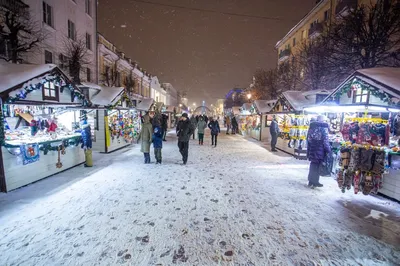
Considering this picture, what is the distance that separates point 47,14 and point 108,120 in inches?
461

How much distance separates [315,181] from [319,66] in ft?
40.4

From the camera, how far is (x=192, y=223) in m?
3.79

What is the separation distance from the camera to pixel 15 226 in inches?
143

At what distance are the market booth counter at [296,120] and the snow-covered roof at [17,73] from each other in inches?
389

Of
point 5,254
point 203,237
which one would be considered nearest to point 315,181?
point 203,237

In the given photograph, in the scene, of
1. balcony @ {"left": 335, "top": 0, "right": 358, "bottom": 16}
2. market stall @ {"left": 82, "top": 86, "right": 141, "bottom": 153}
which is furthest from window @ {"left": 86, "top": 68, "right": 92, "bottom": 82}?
balcony @ {"left": 335, "top": 0, "right": 358, "bottom": 16}

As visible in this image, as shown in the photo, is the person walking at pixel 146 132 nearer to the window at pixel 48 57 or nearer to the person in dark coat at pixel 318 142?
the person in dark coat at pixel 318 142

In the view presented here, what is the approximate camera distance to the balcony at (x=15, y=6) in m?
11.6

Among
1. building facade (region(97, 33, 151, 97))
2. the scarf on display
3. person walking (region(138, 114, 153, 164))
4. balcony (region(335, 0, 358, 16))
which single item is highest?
balcony (region(335, 0, 358, 16))

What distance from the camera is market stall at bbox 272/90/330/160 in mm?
9945

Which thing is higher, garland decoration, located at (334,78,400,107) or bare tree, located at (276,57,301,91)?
bare tree, located at (276,57,301,91)

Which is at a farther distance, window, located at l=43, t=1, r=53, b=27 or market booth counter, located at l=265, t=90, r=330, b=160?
window, located at l=43, t=1, r=53, b=27

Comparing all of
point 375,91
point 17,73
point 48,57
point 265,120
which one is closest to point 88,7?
point 48,57

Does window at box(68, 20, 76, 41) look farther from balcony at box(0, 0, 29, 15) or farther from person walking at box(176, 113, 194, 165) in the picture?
person walking at box(176, 113, 194, 165)
